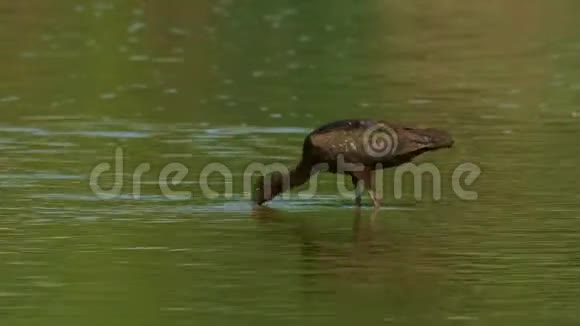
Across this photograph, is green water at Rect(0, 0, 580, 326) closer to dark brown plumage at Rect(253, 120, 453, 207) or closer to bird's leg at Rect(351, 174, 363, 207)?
bird's leg at Rect(351, 174, 363, 207)

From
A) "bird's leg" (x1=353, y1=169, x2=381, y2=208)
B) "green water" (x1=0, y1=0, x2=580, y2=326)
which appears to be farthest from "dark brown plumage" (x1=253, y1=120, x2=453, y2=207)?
"green water" (x1=0, y1=0, x2=580, y2=326)

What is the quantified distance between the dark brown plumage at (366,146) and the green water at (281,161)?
1.31 feet

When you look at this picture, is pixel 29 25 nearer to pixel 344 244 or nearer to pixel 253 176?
pixel 253 176

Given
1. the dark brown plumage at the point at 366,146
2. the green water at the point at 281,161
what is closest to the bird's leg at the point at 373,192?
the dark brown plumage at the point at 366,146

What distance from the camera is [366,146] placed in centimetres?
1495

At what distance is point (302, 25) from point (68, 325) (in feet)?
77.2

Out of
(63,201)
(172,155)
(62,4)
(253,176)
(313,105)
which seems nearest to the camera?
(63,201)

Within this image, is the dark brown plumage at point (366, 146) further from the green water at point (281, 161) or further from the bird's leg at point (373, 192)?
the green water at point (281, 161)

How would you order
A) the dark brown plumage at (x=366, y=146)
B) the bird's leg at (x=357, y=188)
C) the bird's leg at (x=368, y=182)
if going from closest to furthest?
the dark brown plumage at (x=366, y=146) < the bird's leg at (x=368, y=182) < the bird's leg at (x=357, y=188)

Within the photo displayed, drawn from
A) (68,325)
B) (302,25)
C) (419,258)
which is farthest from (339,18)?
(68,325)

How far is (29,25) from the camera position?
33.1 metres

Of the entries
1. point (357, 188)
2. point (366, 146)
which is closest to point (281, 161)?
point (357, 188)

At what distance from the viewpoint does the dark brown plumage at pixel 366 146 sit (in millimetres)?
14969

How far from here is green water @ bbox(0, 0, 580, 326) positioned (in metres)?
11.6
